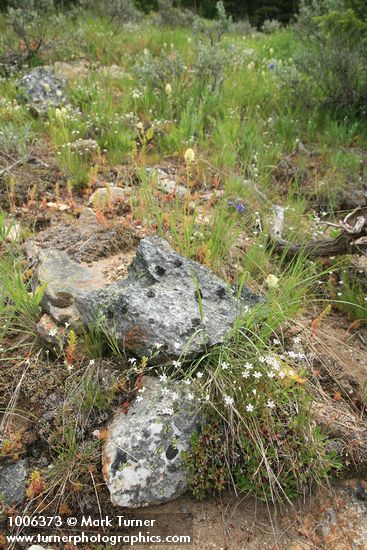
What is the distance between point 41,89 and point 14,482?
4.81 metres

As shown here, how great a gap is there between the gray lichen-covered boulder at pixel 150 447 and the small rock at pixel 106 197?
6.16ft

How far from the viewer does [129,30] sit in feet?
28.4

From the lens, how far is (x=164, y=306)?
243 centimetres

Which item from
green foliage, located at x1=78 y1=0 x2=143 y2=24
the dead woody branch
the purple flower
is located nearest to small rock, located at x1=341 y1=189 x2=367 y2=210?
the dead woody branch

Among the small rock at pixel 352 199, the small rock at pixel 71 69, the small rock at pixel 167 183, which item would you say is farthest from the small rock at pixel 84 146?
the small rock at pixel 352 199

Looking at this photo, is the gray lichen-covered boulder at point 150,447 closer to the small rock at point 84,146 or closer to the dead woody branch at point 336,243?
the dead woody branch at point 336,243

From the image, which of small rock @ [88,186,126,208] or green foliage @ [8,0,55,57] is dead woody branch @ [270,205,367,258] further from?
green foliage @ [8,0,55,57]

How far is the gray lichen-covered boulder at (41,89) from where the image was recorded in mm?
5203

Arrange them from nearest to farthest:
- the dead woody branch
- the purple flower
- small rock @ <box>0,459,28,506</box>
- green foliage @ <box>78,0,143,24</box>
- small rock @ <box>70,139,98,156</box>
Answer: small rock @ <box>0,459,28,506</box> → the dead woody branch → the purple flower → small rock @ <box>70,139,98,156</box> → green foliage @ <box>78,0,143,24</box>

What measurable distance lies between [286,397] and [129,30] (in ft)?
28.5

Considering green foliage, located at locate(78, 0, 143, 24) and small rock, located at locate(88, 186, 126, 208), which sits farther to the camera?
green foliage, located at locate(78, 0, 143, 24)

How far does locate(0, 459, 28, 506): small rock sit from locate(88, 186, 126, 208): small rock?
208cm

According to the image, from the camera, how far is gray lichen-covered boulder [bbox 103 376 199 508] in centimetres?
211

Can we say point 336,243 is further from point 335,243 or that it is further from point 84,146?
point 84,146
